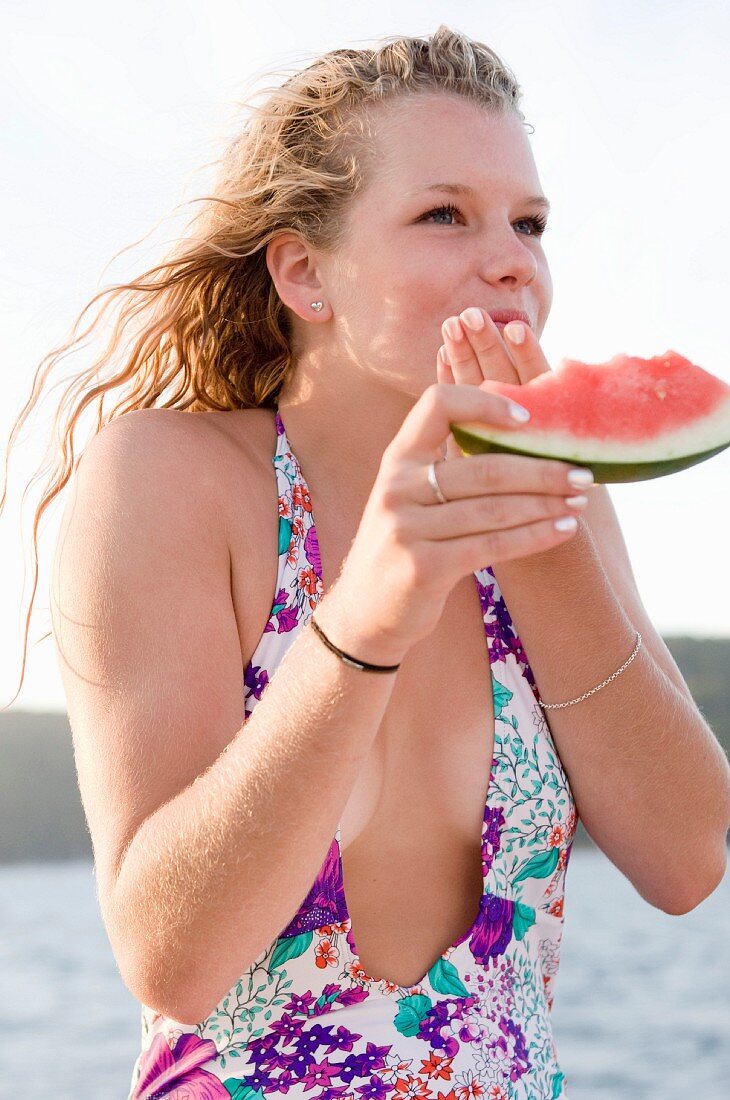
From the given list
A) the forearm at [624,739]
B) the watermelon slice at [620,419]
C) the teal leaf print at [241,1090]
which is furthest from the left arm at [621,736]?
the teal leaf print at [241,1090]

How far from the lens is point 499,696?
2.43m

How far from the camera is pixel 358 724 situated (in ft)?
5.36

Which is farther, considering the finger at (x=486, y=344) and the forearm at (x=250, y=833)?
the finger at (x=486, y=344)

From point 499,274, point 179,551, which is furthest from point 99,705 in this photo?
point 499,274

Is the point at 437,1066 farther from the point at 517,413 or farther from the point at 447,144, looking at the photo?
the point at 447,144

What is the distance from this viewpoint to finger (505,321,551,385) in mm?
1829

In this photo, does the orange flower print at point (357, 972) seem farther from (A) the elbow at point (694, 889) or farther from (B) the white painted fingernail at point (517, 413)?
(B) the white painted fingernail at point (517, 413)

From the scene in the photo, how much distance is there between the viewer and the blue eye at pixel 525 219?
7.84 ft

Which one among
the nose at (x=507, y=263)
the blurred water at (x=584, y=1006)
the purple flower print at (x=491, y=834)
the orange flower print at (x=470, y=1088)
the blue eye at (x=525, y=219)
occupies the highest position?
the blue eye at (x=525, y=219)

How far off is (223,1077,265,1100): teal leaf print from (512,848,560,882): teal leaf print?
62 centimetres

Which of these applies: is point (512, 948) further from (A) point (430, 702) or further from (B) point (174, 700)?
(B) point (174, 700)

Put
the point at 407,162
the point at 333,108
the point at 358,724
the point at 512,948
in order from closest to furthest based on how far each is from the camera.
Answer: the point at 358,724 < the point at 512,948 < the point at 407,162 < the point at 333,108

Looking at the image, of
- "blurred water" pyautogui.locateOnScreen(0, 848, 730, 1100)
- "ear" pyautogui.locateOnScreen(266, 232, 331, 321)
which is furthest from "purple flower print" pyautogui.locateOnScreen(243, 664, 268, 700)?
"blurred water" pyautogui.locateOnScreen(0, 848, 730, 1100)

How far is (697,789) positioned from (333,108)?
1653 mm
